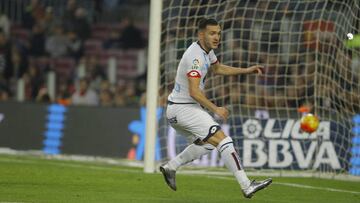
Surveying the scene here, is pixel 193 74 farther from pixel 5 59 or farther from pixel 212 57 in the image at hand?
pixel 5 59

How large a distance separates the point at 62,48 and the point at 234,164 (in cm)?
1497

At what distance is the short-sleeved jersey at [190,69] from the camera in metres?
10.7

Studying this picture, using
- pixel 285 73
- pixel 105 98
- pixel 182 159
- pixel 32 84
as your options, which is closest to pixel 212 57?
pixel 182 159

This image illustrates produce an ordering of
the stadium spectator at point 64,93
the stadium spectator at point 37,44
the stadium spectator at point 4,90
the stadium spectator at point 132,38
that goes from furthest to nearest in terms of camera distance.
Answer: the stadium spectator at point 37,44, the stadium spectator at point 132,38, the stadium spectator at point 4,90, the stadium spectator at point 64,93

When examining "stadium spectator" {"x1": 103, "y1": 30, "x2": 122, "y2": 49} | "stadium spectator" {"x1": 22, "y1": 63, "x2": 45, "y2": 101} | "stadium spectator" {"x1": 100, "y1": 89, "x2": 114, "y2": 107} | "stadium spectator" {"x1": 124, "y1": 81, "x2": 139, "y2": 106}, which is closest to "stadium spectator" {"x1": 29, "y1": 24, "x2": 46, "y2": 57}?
"stadium spectator" {"x1": 103, "y1": 30, "x2": 122, "y2": 49}

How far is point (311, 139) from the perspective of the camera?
15852 millimetres

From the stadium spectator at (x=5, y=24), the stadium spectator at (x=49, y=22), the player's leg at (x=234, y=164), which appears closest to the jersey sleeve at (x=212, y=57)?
the player's leg at (x=234, y=164)

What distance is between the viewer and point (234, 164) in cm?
1047

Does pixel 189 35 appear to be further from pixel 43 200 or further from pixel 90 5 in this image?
pixel 90 5

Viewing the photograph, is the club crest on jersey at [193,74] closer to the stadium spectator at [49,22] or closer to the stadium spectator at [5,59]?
the stadium spectator at [5,59]

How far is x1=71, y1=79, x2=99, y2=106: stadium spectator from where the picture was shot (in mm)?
20016

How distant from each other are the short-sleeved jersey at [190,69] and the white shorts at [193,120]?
9 cm

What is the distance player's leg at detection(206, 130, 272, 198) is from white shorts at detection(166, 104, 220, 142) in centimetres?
8

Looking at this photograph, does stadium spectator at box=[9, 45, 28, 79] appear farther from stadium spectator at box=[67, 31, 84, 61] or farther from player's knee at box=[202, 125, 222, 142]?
player's knee at box=[202, 125, 222, 142]
